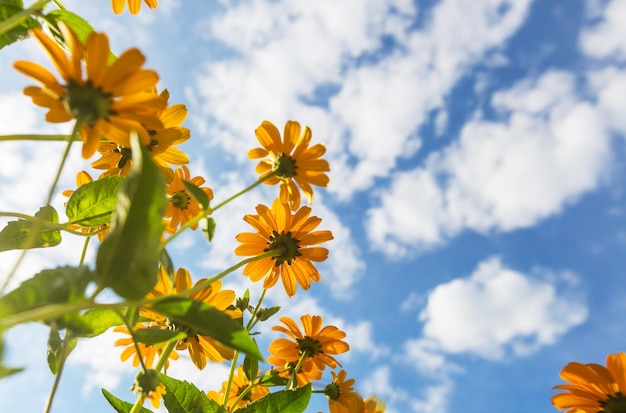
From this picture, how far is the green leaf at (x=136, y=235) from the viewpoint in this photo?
Answer: 0.67 meters

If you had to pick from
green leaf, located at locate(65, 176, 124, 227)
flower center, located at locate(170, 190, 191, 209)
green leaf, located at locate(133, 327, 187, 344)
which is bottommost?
green leaf, located at locate(133, 327, 187, 344)

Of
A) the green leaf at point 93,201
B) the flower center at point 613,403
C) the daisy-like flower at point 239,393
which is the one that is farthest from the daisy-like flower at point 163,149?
the flower center at point 613,403

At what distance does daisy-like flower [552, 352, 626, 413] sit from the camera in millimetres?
1352

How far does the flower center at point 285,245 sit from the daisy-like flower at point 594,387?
0.87 m

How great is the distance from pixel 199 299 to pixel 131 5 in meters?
0.82

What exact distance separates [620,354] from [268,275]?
104 cm

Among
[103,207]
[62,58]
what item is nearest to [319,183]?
[103,207]

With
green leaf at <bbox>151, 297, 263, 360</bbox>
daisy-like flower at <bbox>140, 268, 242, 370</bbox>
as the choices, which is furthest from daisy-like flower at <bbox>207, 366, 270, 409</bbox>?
green leaf at <bbox>151, 297, 263, 360</bbox>

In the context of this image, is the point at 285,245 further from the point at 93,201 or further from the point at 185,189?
the point at 93,201

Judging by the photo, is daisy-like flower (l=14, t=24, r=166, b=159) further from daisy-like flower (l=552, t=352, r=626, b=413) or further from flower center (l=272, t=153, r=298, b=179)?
daisy-like flower (l=552, t=352, r=626, b=413)

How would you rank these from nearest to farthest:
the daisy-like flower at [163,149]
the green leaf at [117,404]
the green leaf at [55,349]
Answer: the green leaf at [55,349], the daisy-like flower at [163,149], the green leaf at [117,404]

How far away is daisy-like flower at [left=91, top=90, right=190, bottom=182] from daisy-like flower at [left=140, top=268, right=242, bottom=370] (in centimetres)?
26

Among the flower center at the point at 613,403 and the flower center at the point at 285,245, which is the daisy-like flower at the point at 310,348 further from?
the flower center at the point at 613,403

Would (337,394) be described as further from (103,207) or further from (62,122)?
(62,122)
